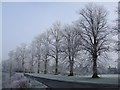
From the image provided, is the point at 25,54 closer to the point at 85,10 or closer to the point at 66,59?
the point at 66,59

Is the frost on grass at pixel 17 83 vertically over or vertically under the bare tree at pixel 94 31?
under

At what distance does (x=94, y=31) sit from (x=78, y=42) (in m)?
3.01

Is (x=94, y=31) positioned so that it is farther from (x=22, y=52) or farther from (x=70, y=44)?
(x=22, y=52)

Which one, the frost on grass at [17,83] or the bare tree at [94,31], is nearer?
the frost on grass at [17,83]

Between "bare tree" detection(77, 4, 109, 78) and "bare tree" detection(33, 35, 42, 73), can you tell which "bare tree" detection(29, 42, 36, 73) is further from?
"bare tree" detection(77, 4, 109, 78)

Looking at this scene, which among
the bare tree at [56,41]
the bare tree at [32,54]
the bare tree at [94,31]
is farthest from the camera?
the bare tree at [32,54]

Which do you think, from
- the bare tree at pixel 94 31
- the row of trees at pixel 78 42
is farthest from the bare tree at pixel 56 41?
the bare tree at pixel 94 31

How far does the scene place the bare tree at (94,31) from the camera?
3428 cm

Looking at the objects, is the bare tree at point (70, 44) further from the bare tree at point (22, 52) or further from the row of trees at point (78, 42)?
the bare tree at point (22, 52)

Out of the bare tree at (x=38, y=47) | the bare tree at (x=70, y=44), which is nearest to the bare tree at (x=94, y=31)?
the bare tree at (x=70, y=44)

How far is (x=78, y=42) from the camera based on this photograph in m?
35.9

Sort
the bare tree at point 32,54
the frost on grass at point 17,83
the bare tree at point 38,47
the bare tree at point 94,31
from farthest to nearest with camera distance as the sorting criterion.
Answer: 1. the bare tree at point 32,54
2. the bare tree at point 38,47
3. the bare tree at point 94,31
4. the frost on grass at point 17,83

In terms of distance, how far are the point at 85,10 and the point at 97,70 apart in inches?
403

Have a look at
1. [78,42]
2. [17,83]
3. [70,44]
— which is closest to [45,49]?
[70,44]
